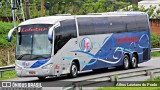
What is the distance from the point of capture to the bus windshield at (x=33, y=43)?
2777 cm

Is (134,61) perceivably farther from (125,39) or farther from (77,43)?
(77,43)

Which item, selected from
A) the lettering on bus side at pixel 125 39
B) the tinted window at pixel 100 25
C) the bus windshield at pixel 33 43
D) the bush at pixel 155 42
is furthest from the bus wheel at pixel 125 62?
the bush at pixel 155 42

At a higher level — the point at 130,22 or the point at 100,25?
the point at 100,25

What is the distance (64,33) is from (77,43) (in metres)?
1.43

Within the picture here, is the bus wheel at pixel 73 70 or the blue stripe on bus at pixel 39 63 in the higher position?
the blue stripe on bus at pixel 39 63

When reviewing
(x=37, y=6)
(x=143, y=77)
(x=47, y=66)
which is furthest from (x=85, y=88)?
(x=37, y=6)

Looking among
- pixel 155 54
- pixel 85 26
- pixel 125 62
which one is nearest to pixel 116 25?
pixel 125 62

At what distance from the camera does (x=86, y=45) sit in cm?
3080

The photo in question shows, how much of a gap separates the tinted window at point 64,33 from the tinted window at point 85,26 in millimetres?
634

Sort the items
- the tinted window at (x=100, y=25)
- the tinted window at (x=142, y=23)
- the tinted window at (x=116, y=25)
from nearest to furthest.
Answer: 1. the tinted window at (x=100, y=25)
2. the tinted window at (x=116, y=25)
3. the tinted window at (x=142, y=23)

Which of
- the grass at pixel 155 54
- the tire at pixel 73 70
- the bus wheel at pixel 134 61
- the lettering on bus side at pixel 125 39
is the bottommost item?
the grass at pixel 155 54

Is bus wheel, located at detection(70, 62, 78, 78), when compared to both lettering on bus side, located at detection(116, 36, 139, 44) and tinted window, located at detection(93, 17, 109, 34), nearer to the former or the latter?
tinted window, located at detection(93, 17, 109, 34)

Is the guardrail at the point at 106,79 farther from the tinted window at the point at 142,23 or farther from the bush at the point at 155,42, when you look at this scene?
the bush at the point at 155,42

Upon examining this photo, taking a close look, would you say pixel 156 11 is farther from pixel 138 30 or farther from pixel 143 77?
pixel 143 77
